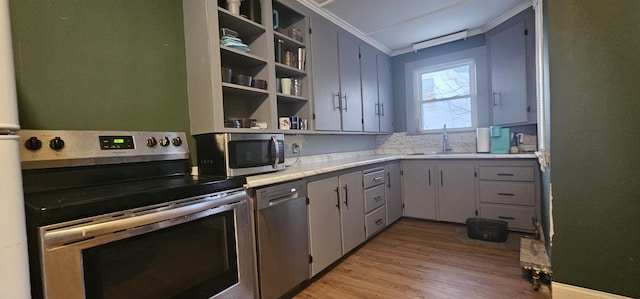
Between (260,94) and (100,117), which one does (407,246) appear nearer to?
(260,94)

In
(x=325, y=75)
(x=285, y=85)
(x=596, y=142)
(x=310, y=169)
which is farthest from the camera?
(x=325, y=75)

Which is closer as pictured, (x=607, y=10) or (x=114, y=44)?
(x=607, y=10)

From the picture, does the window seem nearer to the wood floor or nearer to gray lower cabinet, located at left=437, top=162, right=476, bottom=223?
gray lower cabinet, located at left=437, top=162, right=476, bottom=223

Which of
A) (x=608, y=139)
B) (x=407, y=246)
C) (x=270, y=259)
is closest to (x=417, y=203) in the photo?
(x=407, y=246)

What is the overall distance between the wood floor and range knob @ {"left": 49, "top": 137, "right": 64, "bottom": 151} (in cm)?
162

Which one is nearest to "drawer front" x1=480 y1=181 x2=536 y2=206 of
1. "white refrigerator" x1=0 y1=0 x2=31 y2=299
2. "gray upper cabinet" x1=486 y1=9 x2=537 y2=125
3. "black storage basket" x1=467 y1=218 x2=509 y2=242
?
"black storage basket" x1=467 y1=218 x2=509 y2=242

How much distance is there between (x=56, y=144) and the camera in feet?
4.23

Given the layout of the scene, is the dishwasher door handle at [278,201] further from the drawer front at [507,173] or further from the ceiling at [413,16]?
the drawer front at [507,173]

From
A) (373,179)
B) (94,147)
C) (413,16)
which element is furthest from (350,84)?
(94,147)

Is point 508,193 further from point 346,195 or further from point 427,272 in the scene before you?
point 346,195

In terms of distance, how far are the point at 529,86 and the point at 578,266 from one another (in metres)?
1.94

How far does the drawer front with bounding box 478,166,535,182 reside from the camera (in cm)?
274

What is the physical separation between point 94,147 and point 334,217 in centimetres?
163

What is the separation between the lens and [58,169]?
1299 mm
